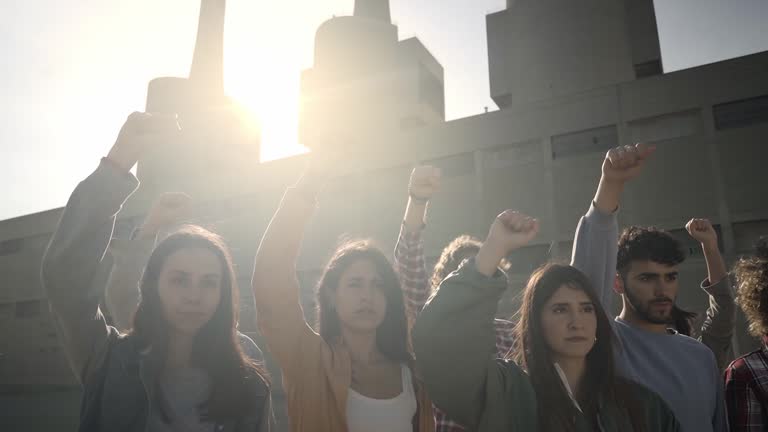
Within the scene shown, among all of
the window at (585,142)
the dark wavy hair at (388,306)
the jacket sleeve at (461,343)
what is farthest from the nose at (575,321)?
the window at (585,142)

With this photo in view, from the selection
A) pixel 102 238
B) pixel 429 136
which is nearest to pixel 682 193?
pixel 429 136

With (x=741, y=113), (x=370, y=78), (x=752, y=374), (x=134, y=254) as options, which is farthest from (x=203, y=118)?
(x=752, y=374)

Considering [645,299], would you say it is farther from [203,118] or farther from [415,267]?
[203,118]

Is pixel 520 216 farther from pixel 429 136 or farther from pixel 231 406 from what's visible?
pixel 429 136

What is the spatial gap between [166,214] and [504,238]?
184 centimetres

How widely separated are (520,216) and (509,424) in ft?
2.25

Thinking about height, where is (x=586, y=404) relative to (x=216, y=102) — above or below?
below

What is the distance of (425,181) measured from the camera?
7.82ft

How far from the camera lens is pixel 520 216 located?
1501 millimetres

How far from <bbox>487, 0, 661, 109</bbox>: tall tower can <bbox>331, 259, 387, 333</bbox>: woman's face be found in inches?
811

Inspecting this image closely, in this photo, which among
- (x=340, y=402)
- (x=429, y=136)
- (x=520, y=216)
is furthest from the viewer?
(x=429, y=136)

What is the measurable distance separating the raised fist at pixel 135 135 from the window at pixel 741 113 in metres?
16.8

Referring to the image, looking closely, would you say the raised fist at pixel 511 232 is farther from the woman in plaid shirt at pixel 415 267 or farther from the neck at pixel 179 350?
the neck at pixel 179 350

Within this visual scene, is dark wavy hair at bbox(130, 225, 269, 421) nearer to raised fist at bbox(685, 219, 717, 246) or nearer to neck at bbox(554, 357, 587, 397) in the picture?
neck at bbox(554, 357, 587, 397)
